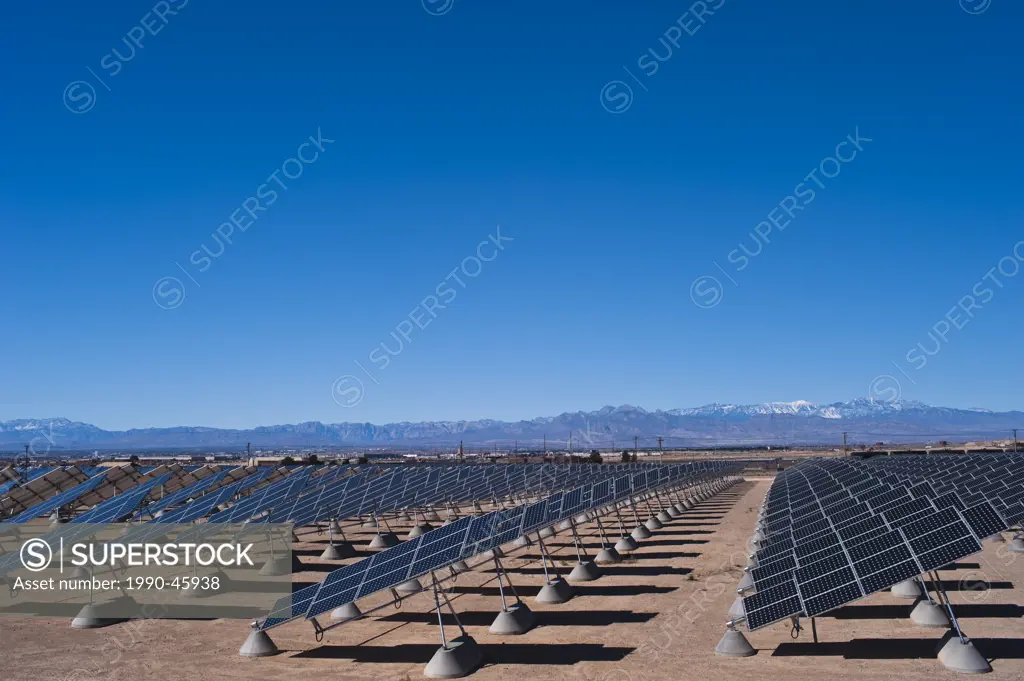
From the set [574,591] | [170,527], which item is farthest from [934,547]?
[170,527]

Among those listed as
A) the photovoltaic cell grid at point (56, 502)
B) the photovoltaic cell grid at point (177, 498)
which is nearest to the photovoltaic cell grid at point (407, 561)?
the photovoltaic cell grid at point (56, 502)

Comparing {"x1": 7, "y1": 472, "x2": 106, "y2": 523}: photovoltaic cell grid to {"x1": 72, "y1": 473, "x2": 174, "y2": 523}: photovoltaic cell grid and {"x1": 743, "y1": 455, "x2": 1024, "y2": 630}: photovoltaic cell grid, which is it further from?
{"x1": 743, "y1": 455, "x2": 1024, "y2": 630}: photovoltaic cell grid

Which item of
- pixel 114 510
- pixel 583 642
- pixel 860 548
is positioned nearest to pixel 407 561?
pixel 583 642

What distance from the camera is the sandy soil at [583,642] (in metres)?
13.0

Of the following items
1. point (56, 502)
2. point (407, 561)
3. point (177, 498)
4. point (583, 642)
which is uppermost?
point (56, 502)

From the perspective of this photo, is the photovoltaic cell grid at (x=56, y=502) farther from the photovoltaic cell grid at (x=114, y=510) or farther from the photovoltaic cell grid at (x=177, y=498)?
the photovoltaic cell grid at (x=177, y=498)

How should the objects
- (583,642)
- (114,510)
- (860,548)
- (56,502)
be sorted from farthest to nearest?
(56,502), (114,510), (583,642), (860,548)

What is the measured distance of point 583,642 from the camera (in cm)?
1491

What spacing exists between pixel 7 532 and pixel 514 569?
17.7 metres

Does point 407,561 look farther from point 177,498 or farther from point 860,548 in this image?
point 177,498

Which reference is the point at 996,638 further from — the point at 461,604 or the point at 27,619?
the point at 27,619

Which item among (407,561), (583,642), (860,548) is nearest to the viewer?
(860,548)

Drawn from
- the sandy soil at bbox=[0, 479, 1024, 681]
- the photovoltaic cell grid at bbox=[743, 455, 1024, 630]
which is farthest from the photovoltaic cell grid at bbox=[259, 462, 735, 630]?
the photovoltaic cell grid at bbox=[743, 455, 1024, 630]

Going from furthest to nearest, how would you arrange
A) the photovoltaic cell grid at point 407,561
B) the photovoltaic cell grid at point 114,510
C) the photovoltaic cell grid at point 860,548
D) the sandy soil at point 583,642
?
the photovoltaic cell grid at point 114,510 < the photovoltaic cell grid at point 407,561 < the sandy soil at point 583,642 < the photovoltaic cell grid at point 860,548
